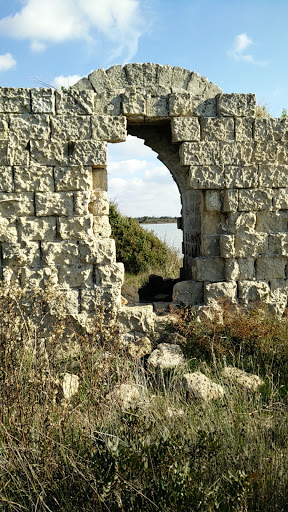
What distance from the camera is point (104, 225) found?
20.6 ft

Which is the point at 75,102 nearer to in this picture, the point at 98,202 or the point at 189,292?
the point at 98,202

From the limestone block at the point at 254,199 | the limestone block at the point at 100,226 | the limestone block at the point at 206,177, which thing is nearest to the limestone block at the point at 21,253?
the limestone block at the point at 100,226

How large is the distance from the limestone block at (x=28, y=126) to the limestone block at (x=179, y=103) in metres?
1.63

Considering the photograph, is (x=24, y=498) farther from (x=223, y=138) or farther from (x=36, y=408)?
(x=223, y=138)

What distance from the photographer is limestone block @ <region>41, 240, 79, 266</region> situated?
6.00m

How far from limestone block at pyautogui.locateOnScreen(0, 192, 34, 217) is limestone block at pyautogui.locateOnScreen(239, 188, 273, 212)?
2.82 meters

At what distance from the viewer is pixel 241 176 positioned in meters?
6.36

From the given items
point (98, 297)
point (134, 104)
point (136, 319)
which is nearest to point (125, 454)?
point (98, 297)

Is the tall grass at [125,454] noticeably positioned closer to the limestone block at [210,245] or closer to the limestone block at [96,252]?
the limestone block at [96,252]

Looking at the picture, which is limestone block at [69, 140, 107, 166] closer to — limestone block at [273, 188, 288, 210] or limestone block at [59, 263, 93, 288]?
limestone block at [59, 263, 93, 288]

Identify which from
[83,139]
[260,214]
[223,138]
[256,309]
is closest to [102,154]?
[83,139]

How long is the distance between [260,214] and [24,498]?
15.5 feet

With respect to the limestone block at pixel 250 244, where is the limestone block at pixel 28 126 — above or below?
above

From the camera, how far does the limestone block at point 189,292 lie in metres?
6.61
